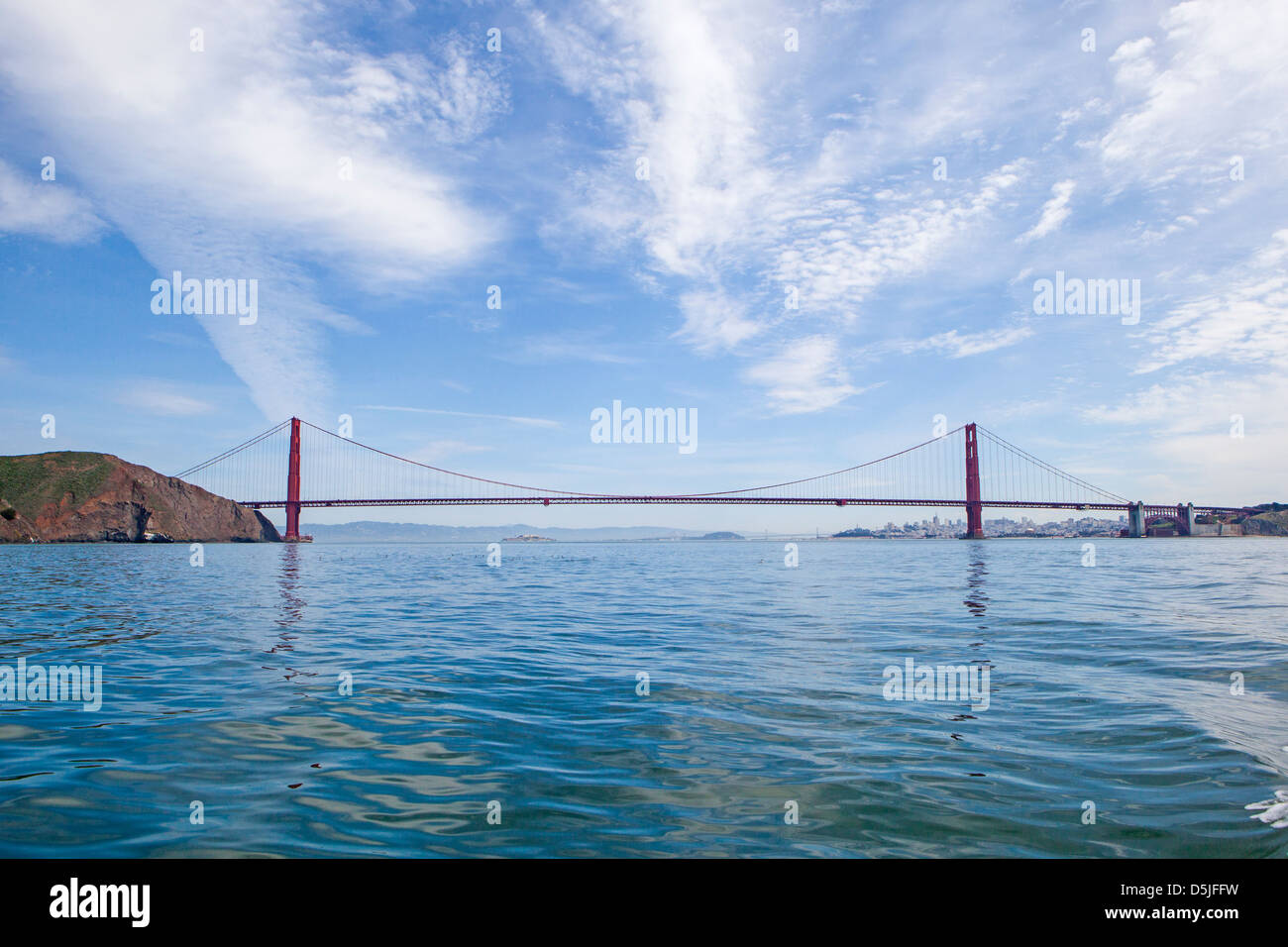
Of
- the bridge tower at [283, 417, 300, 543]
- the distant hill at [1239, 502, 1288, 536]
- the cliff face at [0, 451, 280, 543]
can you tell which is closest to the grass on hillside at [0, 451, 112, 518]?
the cliff face at [0, 451, 280, 543]

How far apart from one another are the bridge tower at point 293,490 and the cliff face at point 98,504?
66.1ft

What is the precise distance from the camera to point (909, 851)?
394 cm

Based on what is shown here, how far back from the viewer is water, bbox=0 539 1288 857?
4.17 m

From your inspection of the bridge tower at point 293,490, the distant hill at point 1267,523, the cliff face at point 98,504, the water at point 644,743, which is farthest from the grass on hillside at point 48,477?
the distant hill at point 1267,523

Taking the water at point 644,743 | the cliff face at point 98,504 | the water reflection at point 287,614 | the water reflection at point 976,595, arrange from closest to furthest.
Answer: the water at point 644,743 → the water reflection at point 287,614 → the water reflection at point 976,595 → the cliff face at point 98,504

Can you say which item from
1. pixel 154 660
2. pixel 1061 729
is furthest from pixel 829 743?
pixel 154 660

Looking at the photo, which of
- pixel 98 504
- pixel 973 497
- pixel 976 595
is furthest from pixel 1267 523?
pixel 98 504

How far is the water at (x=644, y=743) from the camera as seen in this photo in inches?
164

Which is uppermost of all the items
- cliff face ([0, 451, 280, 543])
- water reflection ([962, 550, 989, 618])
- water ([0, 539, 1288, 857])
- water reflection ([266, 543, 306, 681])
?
cliff face ([0, 451, 280, 543])

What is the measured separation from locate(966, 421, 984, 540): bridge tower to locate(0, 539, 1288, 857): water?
85723 millimetres

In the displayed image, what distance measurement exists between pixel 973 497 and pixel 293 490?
316 ft

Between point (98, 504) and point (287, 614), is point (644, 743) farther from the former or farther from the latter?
point (98, 504)

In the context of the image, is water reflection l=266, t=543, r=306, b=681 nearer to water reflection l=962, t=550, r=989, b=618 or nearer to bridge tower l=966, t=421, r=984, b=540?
water reflection l=962, t=550, r=989, b=618

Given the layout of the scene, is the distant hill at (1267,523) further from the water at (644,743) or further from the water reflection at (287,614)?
the water reflection at (287,614)
